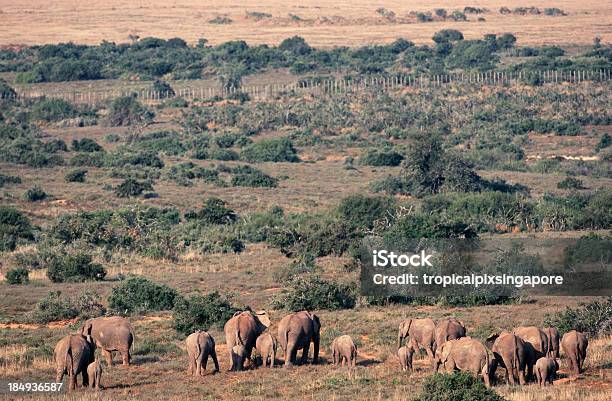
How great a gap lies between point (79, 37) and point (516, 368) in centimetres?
14742

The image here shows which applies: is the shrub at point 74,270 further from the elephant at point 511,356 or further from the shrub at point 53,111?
the shrub at point 53,111

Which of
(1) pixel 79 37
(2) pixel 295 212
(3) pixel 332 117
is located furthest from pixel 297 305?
(1) pixel 79 37

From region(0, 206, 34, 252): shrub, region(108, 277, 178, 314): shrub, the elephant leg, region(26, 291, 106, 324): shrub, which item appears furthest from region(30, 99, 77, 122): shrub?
the elephant leg

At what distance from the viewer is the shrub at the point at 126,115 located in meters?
93.6

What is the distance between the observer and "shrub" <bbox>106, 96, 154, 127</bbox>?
93562mm

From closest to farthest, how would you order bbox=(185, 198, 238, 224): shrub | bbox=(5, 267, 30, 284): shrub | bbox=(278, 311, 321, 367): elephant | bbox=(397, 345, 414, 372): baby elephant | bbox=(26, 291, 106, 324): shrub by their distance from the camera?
1. bbox=(397, 345, 414, 372): baby elephant
2. bbox=(278, 311, 321, 367): elephant
3. bbox=(26, 291, 106, 324): shrub
4. bbox=(5, 267, 30, 284): shrub
5. bbox=(185, 198, 238, 224): shrub

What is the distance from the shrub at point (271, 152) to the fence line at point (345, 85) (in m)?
27.5

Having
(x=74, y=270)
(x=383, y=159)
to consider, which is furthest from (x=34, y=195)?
(x=383, y=159)

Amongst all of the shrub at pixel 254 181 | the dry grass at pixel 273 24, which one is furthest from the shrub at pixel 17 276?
the dry grass at pixel 273 24

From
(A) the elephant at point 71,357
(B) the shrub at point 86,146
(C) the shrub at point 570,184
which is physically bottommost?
(B) the shrub at point 86,146

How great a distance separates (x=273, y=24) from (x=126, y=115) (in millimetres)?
89692

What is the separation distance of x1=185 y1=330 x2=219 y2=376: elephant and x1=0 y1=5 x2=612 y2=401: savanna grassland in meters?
0.32

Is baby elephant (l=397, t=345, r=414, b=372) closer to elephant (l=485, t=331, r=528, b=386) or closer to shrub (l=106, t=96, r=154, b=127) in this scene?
elephant (l=485, t=331, r=528, b=386)

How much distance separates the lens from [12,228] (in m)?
47.2
